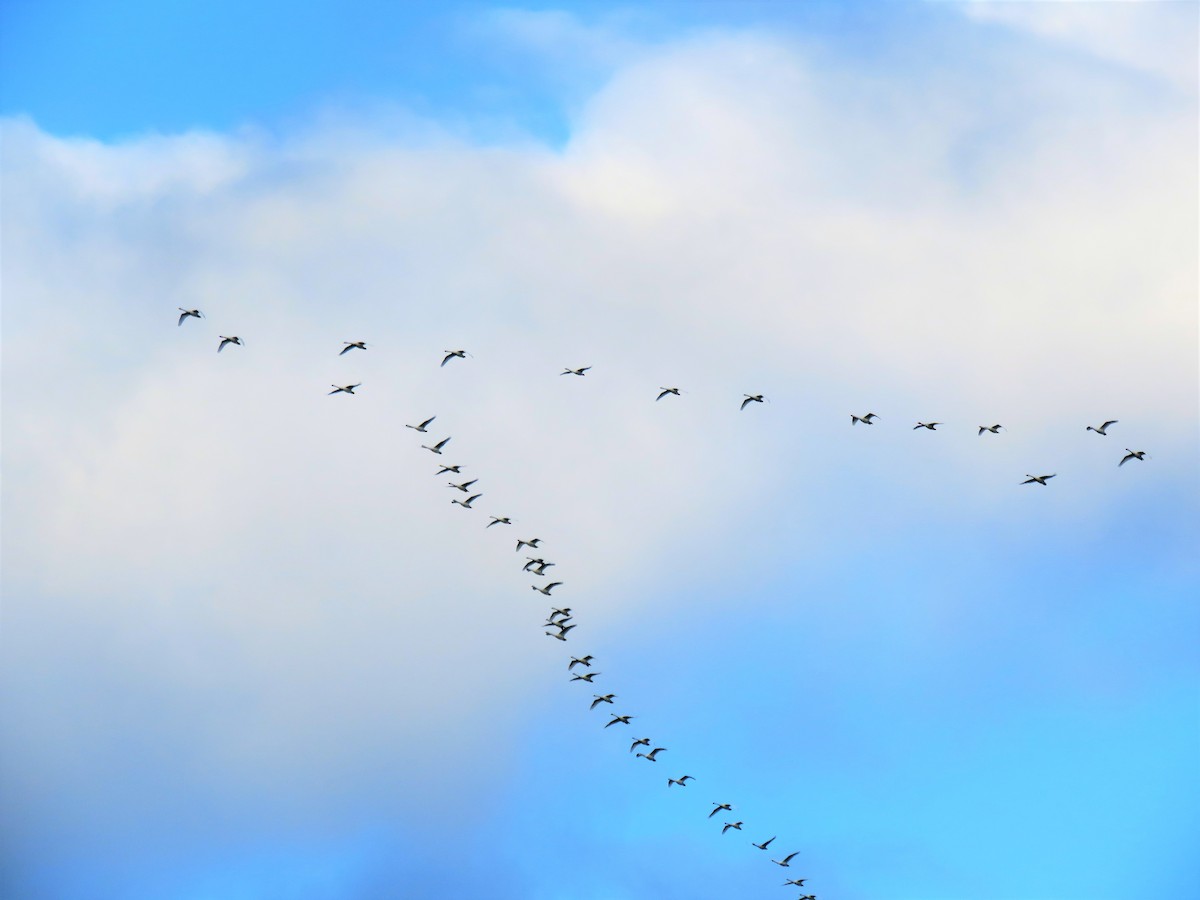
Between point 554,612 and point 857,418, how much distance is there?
124ft

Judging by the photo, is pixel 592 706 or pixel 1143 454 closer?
pixel 1143 454

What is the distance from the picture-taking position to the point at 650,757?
18012cm

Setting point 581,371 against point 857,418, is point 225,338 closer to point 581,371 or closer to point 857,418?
point 581,371

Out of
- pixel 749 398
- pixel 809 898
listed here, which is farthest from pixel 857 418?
pixel 809 898

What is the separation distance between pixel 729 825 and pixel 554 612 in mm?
30235

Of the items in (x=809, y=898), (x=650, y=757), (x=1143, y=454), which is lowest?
(x=809, y=898)

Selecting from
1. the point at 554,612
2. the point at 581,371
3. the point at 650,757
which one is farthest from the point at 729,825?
the point at 581,371

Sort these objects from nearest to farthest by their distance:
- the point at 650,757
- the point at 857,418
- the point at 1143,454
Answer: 1. the point at 1143,454
2. the point at 857,418
3. the point at 650,757

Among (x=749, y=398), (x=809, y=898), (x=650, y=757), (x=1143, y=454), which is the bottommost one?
(x=809, y=898)

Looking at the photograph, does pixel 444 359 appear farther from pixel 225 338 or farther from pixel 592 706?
pixel 592 706

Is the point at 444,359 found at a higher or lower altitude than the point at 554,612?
higher

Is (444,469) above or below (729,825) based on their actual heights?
above

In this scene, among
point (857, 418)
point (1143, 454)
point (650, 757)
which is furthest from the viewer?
point (650, 757)

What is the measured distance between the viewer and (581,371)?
545 ft
